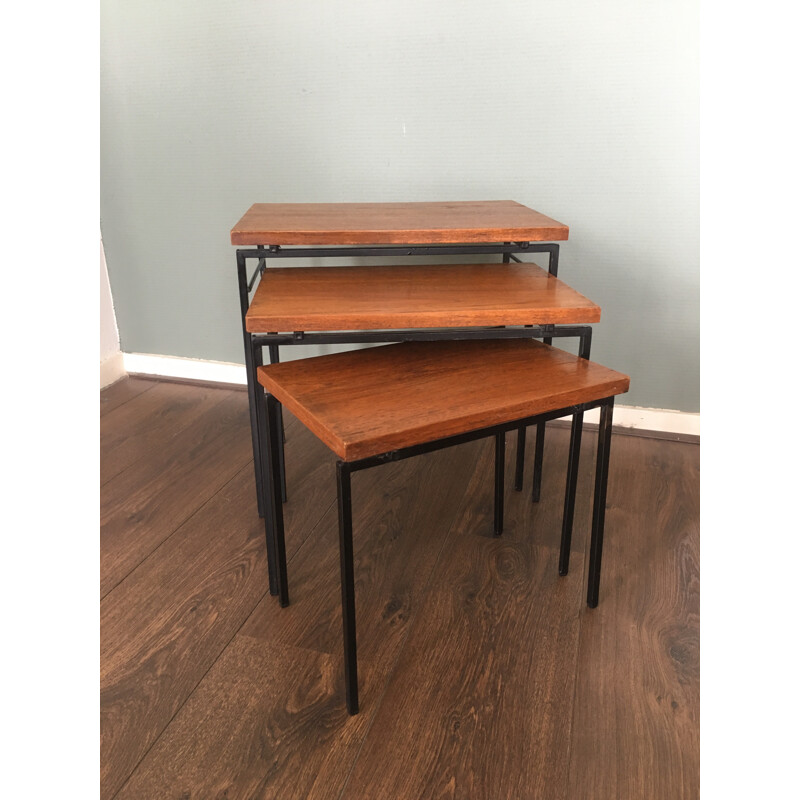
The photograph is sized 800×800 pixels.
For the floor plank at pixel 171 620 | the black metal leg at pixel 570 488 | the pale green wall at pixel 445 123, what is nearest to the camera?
the floor plank at pixel 171 620

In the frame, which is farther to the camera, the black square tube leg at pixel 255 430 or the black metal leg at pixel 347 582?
the black square tube leg at pixel 255 430

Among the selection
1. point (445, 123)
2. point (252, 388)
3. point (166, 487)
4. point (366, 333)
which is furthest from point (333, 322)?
point (445, 123)

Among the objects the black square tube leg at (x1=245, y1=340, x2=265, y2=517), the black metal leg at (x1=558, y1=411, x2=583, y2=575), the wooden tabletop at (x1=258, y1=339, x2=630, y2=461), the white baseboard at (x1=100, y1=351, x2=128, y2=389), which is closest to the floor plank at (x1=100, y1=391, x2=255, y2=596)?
the black square tube leg at (x1=245, y1=340, x2=265, y2=517)

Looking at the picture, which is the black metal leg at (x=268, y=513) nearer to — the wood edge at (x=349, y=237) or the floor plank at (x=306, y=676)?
the floor plank at (x=306, y=676)

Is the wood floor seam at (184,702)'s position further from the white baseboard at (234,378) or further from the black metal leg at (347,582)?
the white baseboard at (234,378)

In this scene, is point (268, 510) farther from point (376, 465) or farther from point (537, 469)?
point (537, 469)

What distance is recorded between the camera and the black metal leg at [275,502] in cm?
119

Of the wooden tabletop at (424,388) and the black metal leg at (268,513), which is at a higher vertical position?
the wooden tabletop at (424,388)

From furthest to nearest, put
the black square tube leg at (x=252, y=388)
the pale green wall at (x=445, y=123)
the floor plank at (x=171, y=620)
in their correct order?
the pale green wall at (x=445, y=123), the black square tube leg at (x=252, y=388), the floor plank at (x=171, y=620)

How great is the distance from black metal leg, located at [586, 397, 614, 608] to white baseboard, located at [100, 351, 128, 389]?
176 cm

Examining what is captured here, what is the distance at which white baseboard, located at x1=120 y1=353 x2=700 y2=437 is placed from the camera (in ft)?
6.60

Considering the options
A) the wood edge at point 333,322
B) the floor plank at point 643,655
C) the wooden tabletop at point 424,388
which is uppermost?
the wood edge at point 333,322

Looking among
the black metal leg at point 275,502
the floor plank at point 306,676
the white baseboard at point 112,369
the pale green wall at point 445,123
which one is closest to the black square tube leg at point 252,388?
the floor plank at point 306,676

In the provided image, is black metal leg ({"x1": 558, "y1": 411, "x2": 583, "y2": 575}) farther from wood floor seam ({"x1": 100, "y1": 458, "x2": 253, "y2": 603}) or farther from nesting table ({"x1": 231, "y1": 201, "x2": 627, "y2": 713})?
wood floor seam ({"x1": 100, "y1": 458, "x2": 253, "y2": 603})
